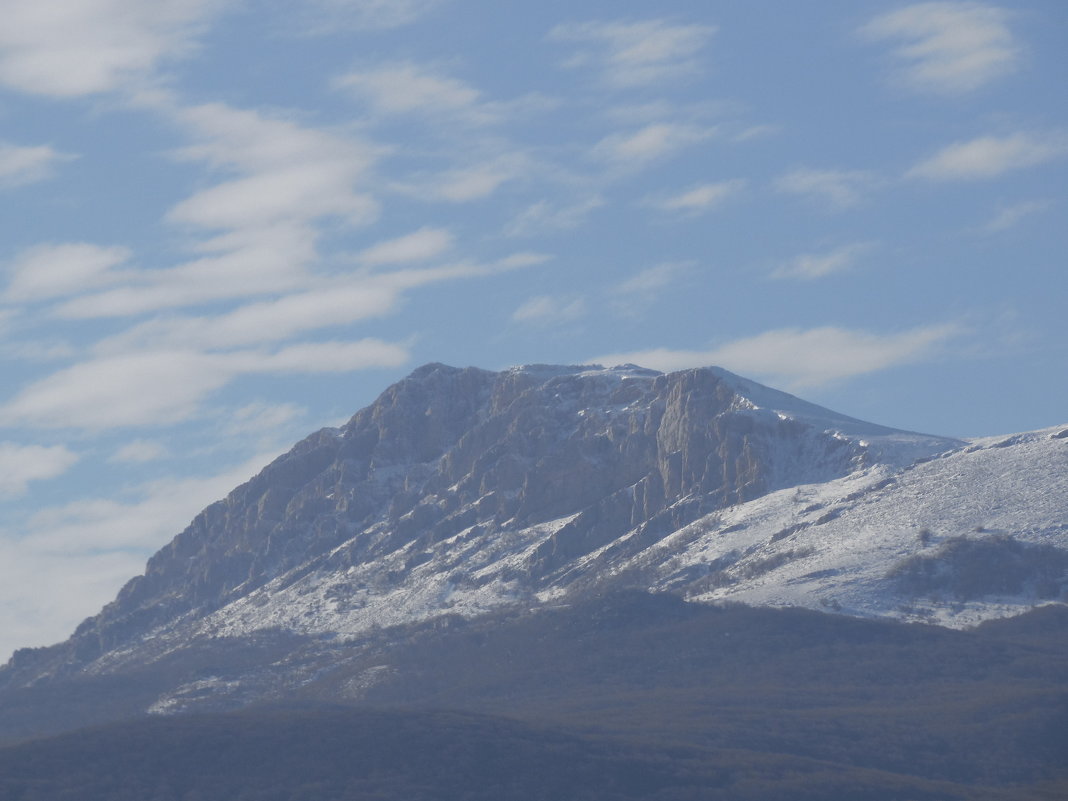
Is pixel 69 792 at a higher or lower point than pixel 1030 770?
higher

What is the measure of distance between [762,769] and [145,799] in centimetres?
5942

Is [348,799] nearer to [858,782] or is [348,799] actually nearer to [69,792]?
[69,792]

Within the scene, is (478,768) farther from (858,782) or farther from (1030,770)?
(1030,770)

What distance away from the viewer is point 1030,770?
7785 inches

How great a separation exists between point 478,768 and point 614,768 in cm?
1311

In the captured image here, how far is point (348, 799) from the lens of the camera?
193 m

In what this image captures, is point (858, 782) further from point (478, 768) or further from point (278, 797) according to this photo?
point (278, 797)

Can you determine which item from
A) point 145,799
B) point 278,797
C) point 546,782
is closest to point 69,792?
point 145,799

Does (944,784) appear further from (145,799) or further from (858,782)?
(145,799)

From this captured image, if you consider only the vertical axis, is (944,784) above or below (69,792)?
below

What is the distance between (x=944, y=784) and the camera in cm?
19562

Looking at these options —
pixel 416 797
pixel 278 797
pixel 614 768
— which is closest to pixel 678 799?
pixel 614 768

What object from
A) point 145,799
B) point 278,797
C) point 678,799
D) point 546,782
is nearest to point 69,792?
point 145,799

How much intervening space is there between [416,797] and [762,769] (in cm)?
3360
